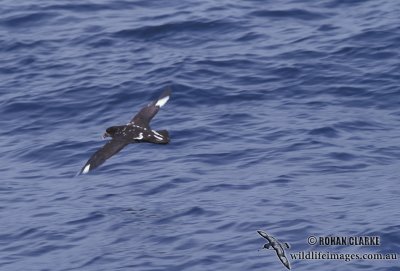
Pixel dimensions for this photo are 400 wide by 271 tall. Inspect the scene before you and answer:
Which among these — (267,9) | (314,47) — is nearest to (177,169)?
(314,47)

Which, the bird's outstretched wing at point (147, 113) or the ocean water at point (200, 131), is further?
the bird's outstretched wing at point (147, 113)

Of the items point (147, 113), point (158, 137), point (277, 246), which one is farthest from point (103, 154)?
point (277, 246)

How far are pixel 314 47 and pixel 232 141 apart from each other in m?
4.27

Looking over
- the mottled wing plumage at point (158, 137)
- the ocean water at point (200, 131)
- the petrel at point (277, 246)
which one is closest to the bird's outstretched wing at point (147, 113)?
the mottled wing plumage at point (158, 137)

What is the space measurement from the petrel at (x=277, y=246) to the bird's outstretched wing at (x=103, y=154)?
2528 millimetres

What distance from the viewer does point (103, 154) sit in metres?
16.9

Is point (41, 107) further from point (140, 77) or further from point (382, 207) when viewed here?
point (382, 207)

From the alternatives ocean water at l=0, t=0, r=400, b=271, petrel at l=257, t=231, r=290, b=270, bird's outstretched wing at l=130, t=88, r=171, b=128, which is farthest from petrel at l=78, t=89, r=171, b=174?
petrel at l=257, t=231, r=290, b=270

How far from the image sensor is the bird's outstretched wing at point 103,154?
657 inches

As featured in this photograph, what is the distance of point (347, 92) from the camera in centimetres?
2114

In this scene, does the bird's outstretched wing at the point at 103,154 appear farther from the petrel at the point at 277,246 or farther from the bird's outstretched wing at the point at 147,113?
the petrel at the point at 277,246

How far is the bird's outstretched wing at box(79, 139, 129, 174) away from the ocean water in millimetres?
885

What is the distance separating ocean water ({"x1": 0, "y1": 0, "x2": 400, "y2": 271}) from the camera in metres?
16.2

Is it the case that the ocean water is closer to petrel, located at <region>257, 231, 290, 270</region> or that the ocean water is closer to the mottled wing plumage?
petrel, located at <region>257, 231, 290, 270</region>
